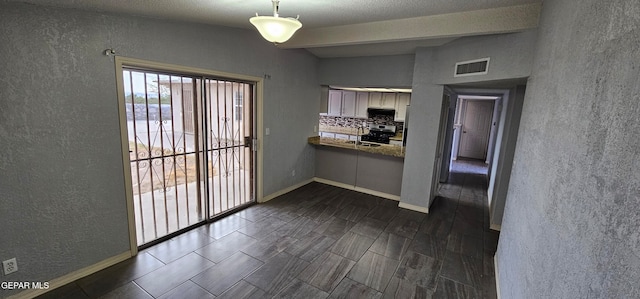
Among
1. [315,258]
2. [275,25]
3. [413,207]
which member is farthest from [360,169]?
[275,25]

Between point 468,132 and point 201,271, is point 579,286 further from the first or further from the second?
point 468,132

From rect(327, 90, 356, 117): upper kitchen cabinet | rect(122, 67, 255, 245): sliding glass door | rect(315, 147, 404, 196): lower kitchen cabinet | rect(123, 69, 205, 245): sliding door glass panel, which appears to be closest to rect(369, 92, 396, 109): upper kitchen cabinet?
rect(327, 90, 356, 117): upper kitchen cabinet

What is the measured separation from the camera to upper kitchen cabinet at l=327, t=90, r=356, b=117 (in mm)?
7147

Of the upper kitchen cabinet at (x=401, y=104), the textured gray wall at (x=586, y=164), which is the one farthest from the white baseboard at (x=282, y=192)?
the textured gray wall at (x=586, y=164)

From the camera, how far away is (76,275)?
2445mm

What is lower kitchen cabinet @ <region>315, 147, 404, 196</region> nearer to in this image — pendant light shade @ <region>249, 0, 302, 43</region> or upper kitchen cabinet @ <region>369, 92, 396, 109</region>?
upper kitchen cabinet @ <region>369, 92, 396, 109</region>

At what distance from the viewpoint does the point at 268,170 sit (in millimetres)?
4484

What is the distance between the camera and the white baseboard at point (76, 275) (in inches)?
87.0

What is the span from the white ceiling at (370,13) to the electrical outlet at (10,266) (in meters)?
1.96

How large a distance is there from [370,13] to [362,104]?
4465 millimetres

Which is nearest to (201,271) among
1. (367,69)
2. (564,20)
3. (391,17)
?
(391,17)

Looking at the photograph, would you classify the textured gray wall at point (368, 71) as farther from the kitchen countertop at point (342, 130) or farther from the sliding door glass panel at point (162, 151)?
the sliding door glass panel at point (162, 151)

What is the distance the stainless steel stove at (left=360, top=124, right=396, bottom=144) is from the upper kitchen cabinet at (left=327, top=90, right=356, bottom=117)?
0.68 m

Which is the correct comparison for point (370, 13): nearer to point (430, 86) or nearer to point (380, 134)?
point (430, 86)
